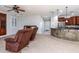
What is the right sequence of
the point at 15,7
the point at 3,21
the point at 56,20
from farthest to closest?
the point at 56,20
the point at 3,21
the point at 15,7

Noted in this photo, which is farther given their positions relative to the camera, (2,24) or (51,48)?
(2,24)

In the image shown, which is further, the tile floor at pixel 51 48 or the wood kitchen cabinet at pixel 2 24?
the wood kitchen cabinet at pixel 2 24

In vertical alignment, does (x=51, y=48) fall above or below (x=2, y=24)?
below

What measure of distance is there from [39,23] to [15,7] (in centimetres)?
797

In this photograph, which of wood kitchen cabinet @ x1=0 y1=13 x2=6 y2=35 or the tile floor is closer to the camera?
the tile floor

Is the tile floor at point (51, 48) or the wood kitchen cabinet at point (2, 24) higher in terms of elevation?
the wood kitchen cabinet at point (2, 24)

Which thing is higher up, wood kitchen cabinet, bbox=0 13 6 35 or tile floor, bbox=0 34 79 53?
wood kitchen cabinet, bbox=0 13 6 35

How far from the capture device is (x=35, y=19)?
16.2m
